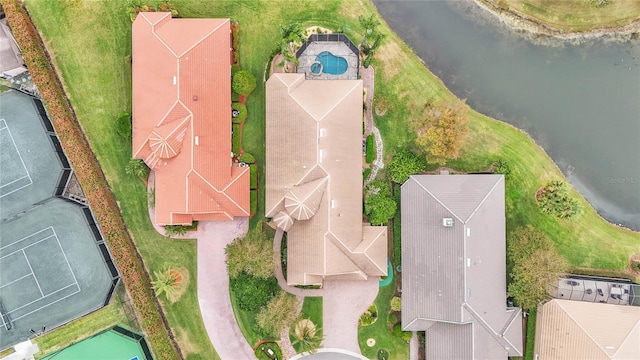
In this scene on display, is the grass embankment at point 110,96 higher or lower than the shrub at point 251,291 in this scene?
higher

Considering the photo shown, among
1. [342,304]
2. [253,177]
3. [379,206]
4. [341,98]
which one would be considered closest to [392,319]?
[342,304]

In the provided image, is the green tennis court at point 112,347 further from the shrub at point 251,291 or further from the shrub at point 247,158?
the shrub at point 247,158

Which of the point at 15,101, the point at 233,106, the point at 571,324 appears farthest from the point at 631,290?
the point at 15,101

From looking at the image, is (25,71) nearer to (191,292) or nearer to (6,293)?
(6,293)

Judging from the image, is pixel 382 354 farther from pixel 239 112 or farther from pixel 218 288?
pixel 239 112

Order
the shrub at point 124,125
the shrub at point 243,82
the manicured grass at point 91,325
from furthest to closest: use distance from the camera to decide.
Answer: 1. the manicured grass at point 91,325
2. the shrub at point 124,125
3. the shrub at point 243,82

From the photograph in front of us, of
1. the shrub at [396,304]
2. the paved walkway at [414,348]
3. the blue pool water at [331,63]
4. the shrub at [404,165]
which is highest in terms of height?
the blue pool water at [331,63]

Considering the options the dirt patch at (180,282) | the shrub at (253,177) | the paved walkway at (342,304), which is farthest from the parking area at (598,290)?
the dirt patch at (180,282)
